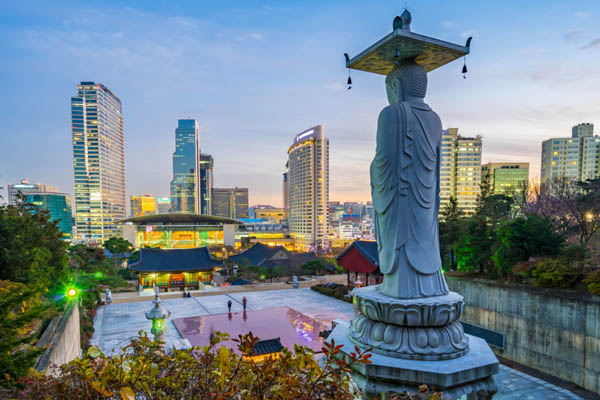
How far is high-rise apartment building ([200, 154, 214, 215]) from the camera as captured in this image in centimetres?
17143

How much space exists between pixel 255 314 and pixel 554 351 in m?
12.7

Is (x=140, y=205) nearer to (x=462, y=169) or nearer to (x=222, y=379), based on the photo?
(x=462, y=169)

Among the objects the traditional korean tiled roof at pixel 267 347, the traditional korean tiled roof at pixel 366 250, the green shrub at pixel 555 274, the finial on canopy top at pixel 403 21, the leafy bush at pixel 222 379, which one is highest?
the finial on canopy top at pixel 403 21

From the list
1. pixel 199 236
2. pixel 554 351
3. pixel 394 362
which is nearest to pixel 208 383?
pixel 394 362

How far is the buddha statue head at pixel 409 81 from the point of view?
7.01m

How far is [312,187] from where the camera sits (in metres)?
71.7

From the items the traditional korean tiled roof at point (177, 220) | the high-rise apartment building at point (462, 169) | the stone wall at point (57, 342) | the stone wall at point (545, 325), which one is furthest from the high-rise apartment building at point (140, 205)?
the stone wall at point (545, 325)

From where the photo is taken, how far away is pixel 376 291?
279 inches

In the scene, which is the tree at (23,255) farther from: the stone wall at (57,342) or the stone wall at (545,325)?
the stone wall at (545,325)

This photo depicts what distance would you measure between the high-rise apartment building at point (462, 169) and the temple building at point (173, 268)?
53477 mm

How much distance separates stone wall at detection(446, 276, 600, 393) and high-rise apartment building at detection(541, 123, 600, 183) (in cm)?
6209

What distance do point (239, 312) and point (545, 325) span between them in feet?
44.3

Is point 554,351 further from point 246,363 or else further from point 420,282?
point 246,363

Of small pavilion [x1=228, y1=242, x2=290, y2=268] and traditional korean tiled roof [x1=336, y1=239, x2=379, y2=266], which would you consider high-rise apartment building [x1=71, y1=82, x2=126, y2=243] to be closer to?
small pavilion [x1=228, y1=242, x2=290, y2=268]
